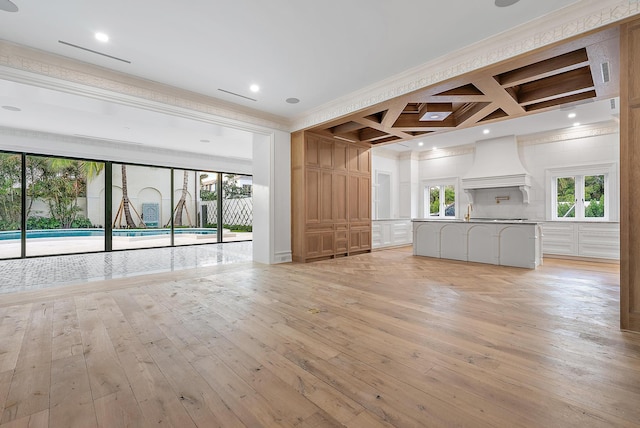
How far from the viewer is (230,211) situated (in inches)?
454

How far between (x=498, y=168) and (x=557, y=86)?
3.17m

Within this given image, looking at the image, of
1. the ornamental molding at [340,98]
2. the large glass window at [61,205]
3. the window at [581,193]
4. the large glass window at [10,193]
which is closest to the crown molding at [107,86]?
the ornamental molding at [340,98]

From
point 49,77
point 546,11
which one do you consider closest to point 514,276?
point 546,11

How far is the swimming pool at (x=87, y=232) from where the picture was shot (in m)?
6.99

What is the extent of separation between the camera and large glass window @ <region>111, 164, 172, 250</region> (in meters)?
9.17

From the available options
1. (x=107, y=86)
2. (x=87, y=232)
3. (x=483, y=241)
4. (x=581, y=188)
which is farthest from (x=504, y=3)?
(x=87, y=232)

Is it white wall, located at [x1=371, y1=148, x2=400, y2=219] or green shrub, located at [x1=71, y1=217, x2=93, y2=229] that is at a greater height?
white wall, located at [x1=371, y1=148, x2=400, y2=219]

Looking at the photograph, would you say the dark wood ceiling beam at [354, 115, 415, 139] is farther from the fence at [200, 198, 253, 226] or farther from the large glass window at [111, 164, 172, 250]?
the large glass window at [111, 164, 172, 250]

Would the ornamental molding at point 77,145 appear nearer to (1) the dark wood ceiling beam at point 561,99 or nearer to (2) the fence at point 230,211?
(2) the fence at point 230,211

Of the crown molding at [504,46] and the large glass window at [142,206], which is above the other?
the crown molding at [504,46]

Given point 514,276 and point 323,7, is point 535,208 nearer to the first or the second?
point 514,276

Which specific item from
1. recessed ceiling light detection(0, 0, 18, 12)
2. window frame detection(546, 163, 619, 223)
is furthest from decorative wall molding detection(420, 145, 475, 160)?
recessed ceiling light detection(0, 0, 18, 12)

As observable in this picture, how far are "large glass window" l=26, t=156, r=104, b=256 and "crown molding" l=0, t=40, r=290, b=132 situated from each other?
476cm

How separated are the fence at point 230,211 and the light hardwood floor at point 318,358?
695cm
